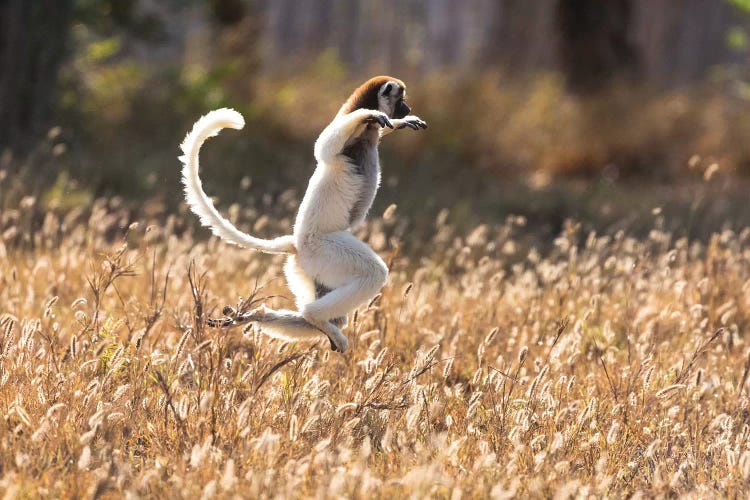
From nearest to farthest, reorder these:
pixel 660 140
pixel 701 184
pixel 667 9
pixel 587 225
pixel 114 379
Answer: pixel 114 379 < pixel 587 225 < pixel 701 184 < pixel 660 140 < pixel 667 9

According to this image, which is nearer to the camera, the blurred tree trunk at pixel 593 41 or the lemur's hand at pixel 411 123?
the lemur's hand at pixel 411 123

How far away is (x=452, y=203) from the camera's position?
1076 centimetres

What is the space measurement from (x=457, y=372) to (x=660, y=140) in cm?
1037

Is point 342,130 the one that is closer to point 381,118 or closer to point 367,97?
point 381,118

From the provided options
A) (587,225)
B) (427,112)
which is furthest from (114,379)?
(427,112)

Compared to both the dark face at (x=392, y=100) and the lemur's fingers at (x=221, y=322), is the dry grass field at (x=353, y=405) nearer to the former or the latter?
the lemur's fingers at (x=221, y=322)

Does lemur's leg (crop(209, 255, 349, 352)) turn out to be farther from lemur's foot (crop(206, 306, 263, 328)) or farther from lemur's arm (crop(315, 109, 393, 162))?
lemur's arm (crop(315, 109, 393, 162))

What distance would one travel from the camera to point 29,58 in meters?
10.2

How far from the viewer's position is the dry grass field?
3.50m

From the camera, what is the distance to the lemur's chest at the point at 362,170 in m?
4.05

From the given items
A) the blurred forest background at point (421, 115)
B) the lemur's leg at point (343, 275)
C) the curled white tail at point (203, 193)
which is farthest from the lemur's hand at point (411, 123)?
the blurred forest background at point (421, 115)

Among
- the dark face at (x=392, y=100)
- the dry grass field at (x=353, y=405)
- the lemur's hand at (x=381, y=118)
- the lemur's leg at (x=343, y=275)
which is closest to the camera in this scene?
the dry grass field at (x=353, y=405)

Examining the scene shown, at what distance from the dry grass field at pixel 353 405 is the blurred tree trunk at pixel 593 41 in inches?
424

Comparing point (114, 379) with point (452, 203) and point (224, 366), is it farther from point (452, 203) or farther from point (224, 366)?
point (452, 203)
